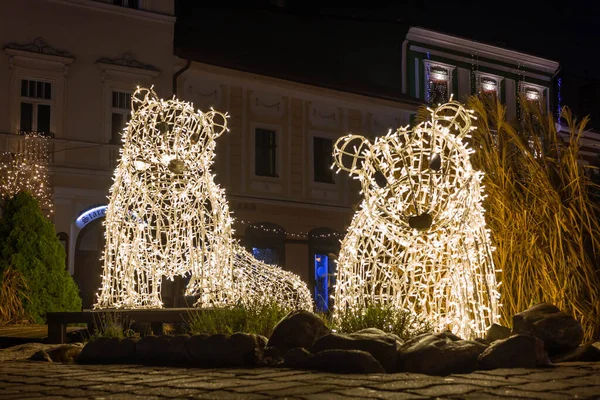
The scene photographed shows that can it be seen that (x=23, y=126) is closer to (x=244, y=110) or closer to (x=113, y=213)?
A: (x=244, y=110)

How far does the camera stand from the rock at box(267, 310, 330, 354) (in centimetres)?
648

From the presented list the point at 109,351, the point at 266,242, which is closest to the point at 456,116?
the point at 109,351

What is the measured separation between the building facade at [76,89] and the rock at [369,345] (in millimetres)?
14099

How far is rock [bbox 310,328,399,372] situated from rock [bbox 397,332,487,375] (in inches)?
3.1

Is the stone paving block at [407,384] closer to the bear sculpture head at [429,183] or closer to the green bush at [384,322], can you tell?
the green bush at [384,322]

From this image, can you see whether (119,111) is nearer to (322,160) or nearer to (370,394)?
(322,160)

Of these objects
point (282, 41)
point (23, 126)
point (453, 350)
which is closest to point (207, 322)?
point (453, 350)

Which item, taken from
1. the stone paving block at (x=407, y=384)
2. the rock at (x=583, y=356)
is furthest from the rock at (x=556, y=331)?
the stone paving block at (x=407, y=384)

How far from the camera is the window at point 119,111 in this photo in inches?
811

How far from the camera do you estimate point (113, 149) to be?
66.4 feet

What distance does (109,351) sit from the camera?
6.93m

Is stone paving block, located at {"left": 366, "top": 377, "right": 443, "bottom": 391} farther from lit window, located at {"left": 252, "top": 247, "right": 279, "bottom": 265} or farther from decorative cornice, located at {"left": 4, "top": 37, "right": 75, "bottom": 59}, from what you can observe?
lit window, located at {"left": 252, "top": 247, "right": 279, "bottom": 265}

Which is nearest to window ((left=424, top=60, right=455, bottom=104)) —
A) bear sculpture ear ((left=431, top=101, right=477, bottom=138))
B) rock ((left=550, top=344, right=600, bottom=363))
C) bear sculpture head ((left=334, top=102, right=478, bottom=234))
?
bear sculpture ear ((left=431, top=101, right=477, bottom=138))

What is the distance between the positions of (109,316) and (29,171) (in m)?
10.2
